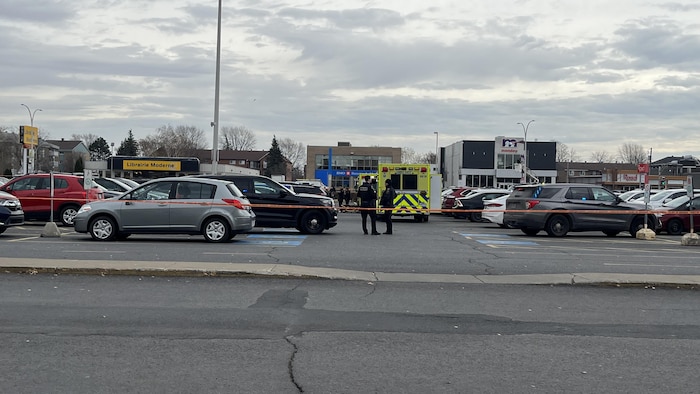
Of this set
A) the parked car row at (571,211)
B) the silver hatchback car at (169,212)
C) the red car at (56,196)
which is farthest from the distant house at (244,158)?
the silver hatchback car at (169,212)

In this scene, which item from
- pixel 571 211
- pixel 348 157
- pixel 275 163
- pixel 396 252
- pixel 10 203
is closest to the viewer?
pixel 396 252

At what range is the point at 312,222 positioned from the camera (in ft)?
65.6

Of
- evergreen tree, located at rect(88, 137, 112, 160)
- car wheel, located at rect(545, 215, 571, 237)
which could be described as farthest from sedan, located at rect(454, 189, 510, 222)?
evergreen tree, located at rect(88, 137, 112, 160)

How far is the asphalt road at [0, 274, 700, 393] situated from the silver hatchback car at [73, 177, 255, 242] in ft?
19.1

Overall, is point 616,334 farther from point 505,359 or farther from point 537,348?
point 505,359

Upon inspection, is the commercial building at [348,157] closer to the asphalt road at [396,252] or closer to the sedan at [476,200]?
the sedan at [476,200]

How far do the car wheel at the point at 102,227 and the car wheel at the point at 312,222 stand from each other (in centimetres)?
560

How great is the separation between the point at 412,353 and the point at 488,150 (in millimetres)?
82589

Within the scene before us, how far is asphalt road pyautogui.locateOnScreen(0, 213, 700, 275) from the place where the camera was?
13156 mm

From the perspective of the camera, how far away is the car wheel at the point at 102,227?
16.6 meters

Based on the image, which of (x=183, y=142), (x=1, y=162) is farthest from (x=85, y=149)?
(x=1, y=162)

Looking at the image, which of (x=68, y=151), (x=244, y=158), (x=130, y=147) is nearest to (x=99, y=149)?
(x=68, y=151)

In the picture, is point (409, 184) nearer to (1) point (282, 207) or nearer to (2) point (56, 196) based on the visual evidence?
(1) point (282, 207)

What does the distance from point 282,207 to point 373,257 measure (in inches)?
240
